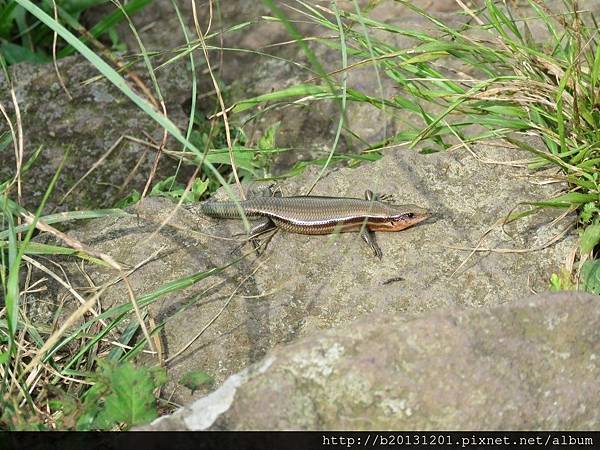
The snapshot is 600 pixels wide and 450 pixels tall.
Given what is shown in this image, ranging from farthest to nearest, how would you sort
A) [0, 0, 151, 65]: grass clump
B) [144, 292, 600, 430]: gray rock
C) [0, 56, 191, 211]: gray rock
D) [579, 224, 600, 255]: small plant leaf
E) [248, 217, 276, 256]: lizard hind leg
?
[0, 0, 151, 65]: grass clump, [0, 56, 191, 211]: gray rock, [248, 217, 276, 256]: lizard hind leg, [579, 224, 600, 255]: small plant leaf, [144, 292, 600, 430]: gray rock

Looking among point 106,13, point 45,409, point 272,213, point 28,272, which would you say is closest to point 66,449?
point 45,409

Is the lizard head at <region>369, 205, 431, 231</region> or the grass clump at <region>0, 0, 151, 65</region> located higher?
the grass clump at <region>0, 0, 151, 65</region>

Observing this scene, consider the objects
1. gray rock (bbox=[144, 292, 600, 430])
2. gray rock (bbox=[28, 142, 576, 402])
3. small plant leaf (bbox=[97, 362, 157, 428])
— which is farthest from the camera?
gray rock (bbox=[28, 142, 576, 402])

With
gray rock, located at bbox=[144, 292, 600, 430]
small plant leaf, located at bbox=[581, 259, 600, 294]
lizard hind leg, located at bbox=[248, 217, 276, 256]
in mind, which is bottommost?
small plant leaf, located at bbox=[581, 259, 600, 294]

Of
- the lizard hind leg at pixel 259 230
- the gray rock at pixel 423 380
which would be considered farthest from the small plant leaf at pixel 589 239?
the lizard hind leg at pixel 259 230

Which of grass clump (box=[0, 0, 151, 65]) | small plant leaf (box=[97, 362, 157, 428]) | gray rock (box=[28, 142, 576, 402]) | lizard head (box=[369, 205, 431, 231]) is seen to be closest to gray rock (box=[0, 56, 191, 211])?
grass clump (box=[0, 0, 151, 65])

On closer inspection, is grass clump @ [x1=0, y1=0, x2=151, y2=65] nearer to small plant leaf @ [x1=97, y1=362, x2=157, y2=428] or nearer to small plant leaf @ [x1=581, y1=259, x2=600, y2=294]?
small plant leaf @ [x1=97, y1=362, x2=157, y2=428]

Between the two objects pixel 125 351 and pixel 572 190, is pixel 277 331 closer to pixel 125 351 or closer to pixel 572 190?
pixel 125 351
